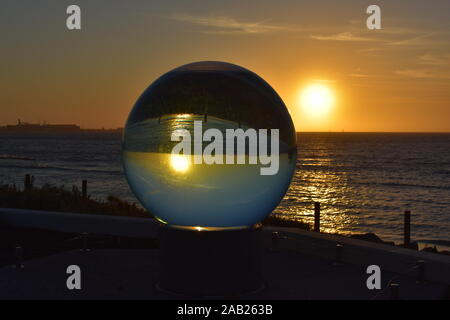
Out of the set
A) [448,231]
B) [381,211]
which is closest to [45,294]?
[448,231]

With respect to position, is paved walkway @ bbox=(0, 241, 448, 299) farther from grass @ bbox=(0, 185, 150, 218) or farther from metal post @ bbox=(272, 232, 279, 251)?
grass @ bbox=(0, 185, 150, 218)

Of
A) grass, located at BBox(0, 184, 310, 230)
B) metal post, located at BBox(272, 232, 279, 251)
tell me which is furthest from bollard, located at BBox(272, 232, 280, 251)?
grass, located at BBox(0, 184, 310, 230)

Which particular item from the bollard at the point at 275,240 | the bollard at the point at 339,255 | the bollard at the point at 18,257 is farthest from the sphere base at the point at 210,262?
the bollard at the point at 18,257

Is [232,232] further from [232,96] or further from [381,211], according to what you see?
[381,211]

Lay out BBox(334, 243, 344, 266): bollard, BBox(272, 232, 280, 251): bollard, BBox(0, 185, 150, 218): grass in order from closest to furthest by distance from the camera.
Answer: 1. BBox(334, 243, 344, 266): bollard
2. BBox(272, 232, 280, 251): bollard
3. BBox(0, 185, 150, 218): grass

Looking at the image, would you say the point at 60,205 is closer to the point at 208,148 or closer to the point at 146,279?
the point at 146,279

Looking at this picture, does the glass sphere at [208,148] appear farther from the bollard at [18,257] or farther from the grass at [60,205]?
the grass at [60,205]
